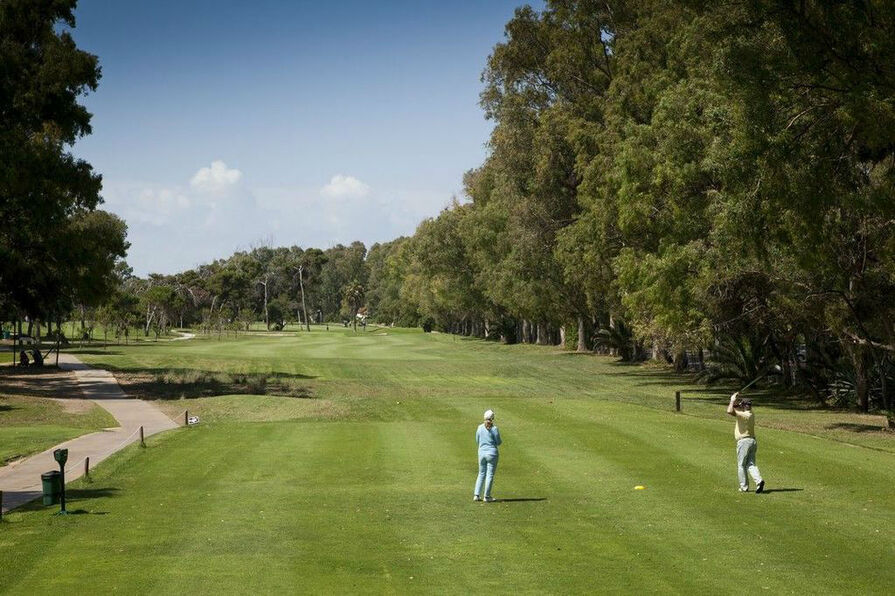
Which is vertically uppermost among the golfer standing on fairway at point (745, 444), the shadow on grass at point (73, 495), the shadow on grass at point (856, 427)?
the golfer standing on fairway at point (745, 444)

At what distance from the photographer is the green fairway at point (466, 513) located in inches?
563

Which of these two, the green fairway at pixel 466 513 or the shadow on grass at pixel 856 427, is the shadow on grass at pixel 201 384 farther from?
the shadow on grass at pixel 856 427

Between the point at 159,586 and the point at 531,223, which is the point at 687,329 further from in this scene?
the point at 159,586

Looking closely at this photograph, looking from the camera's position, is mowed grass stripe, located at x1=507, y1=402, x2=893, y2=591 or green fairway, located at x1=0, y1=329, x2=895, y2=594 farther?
mowed grass stripe, located at x1=507, y1=402, x2=893, y2=591

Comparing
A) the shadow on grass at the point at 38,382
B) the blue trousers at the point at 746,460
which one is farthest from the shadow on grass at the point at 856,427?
the shadow on grass at the point at 38,382

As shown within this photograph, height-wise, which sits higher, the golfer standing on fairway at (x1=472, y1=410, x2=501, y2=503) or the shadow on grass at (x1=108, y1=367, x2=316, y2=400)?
the golfer standing on fairway at (x1=472, y1=410, x2=501, y2=503)

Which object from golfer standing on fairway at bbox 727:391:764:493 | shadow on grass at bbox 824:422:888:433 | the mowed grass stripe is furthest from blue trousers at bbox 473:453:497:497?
shadow on grass at bbox 824:422:888:433

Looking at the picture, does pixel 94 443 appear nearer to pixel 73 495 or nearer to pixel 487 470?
pixel 73 495

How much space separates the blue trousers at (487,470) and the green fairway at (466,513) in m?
0.45

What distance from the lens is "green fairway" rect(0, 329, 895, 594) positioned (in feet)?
46.9

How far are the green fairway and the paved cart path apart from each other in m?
1.08

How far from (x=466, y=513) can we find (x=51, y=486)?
868 centimetres

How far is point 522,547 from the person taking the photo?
1606cm

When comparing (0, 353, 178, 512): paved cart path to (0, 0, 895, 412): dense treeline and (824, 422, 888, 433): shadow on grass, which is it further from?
(824, 422, 888, 433): shadow on grass
